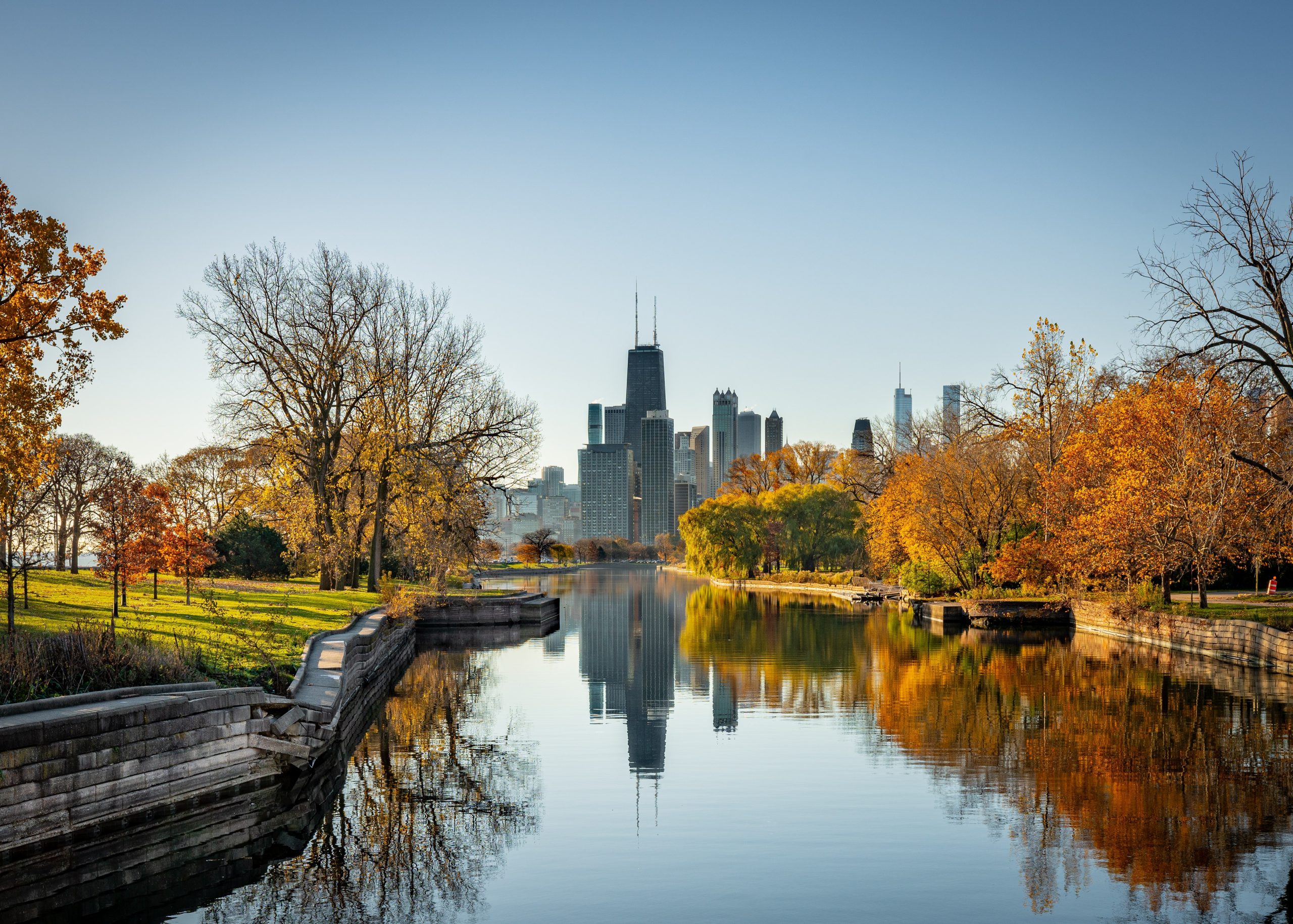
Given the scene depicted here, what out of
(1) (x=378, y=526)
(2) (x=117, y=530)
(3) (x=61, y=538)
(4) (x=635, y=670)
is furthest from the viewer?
(3) (x=61, y=538)

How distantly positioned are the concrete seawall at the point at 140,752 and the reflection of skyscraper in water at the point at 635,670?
5316 mm

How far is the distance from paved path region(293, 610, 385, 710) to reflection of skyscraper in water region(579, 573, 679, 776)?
493 cm

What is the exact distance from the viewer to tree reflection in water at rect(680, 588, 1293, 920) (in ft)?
37.0

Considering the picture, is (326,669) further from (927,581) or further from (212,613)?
(927,581)

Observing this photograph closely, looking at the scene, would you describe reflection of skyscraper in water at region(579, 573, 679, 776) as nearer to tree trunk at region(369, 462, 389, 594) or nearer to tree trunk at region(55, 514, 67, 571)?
tree trunk at region(369, 462, 389, 594)

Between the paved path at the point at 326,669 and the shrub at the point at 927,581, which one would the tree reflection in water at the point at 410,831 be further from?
the shrub at the point at 927,581

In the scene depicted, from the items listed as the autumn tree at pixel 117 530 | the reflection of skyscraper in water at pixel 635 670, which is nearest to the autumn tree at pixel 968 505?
the reflection of skyscraper in water at pixel 635 670

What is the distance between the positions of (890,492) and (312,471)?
29.4 m

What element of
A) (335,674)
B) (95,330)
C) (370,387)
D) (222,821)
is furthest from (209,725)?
(370,387)

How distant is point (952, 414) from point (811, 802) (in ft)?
152

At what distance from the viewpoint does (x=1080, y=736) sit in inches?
701

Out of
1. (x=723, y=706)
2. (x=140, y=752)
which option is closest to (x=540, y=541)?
(x=723, y=706)

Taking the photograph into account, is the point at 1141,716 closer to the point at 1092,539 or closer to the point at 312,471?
the point at 1092,539

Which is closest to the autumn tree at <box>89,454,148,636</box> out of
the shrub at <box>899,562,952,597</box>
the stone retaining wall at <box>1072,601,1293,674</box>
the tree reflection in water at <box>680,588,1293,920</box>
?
the tree reflection in water at <box>680,588,1293,920</box>
